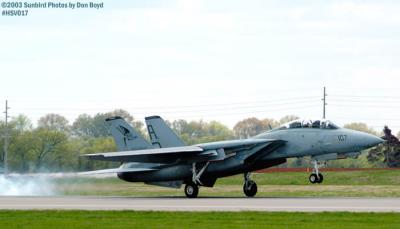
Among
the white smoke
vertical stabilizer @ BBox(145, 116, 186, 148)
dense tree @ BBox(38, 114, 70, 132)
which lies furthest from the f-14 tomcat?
dense tree @ BBox(38, 114, 70, 132)

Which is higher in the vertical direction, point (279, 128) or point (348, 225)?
point (279, 128)

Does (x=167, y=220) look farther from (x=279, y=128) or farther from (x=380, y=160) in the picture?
(x=380, y=160)

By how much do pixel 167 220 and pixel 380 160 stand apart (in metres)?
59.1

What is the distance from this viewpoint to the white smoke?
120 ft

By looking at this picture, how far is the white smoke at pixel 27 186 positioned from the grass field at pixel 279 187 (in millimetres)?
485

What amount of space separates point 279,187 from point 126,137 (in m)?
9.04

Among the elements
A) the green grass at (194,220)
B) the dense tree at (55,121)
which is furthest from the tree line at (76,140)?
the green grass at (194,220)

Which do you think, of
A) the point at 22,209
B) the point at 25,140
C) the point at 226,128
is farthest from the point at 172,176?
the point at 226,128

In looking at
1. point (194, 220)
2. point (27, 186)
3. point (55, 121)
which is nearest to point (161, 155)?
point (27, 186)

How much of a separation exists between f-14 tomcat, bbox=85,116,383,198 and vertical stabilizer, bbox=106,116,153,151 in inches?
60.6

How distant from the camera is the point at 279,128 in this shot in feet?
104

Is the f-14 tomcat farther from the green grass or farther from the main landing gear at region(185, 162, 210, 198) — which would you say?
the green grass

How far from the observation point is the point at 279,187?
41.2m

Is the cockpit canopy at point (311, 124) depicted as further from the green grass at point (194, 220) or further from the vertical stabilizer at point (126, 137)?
the green grass at point (194, 220)
